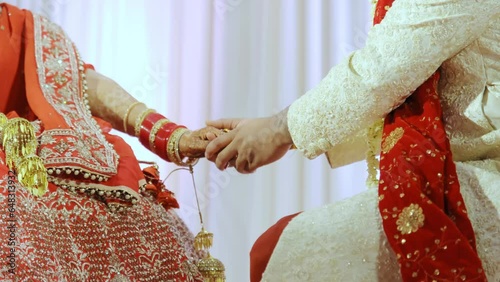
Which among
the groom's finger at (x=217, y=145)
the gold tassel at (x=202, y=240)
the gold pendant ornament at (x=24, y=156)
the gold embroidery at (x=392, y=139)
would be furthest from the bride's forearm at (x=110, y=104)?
the gold embroidery at (x=392, y=139)

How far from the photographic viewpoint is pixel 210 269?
65.9 inches

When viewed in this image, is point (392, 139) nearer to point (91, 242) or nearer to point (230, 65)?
point (91, 242)

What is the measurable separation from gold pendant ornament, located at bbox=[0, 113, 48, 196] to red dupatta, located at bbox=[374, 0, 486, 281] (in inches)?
21.0

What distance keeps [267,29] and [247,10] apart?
0.10 metres

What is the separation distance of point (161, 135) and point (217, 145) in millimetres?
231

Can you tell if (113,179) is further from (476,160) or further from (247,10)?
(247,10)

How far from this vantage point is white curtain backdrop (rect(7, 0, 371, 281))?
2.92 m

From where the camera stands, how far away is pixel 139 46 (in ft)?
9.70

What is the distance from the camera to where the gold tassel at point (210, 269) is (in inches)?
65.8

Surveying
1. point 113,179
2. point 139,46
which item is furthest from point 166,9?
point 113,179

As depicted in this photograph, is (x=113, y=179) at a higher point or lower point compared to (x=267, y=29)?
lower

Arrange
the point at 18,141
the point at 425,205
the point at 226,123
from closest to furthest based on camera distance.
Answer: the point at 425,205 < the point at 18,141 < the point at 226,123

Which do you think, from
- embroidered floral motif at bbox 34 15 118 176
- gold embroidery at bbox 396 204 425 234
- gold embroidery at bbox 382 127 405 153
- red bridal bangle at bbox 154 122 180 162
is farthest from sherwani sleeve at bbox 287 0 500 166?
red bridal bangle at bbox 154 122 180 162

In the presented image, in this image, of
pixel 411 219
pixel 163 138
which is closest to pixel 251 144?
pixel 163 138
